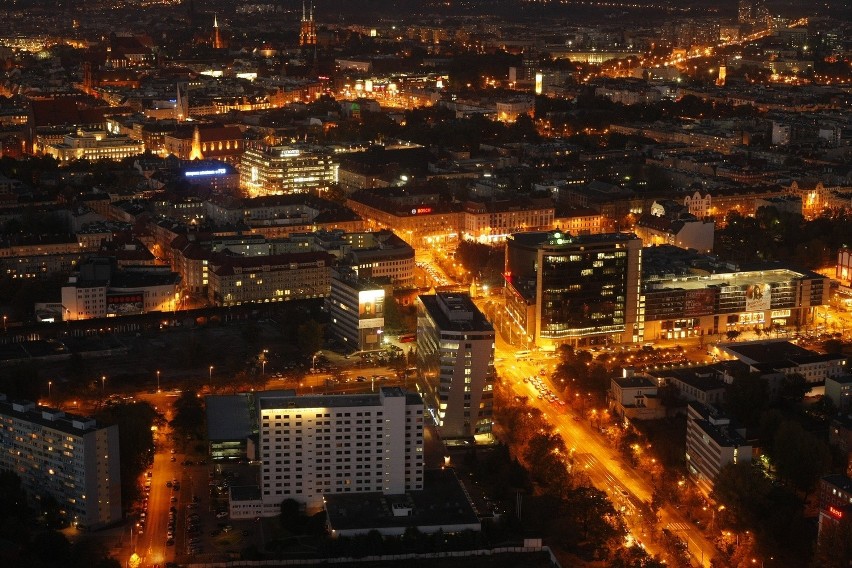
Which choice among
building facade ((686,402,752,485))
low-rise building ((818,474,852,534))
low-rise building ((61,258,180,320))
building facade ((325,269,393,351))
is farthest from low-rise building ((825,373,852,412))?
low-rise building ((61,258,180,320))

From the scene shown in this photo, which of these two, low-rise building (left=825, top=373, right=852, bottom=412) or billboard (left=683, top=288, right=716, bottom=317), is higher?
billboard (left=683, top=288, right=716, bottom=317)

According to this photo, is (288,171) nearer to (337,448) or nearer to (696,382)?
(696,382)

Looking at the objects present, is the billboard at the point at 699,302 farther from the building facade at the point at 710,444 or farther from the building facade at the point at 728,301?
the building facade at the point at 710,444

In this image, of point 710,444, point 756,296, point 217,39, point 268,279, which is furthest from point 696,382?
point 217,39

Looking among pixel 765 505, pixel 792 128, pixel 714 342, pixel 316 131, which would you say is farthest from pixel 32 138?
pixel 765 505

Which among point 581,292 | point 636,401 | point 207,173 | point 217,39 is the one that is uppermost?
point 217,39

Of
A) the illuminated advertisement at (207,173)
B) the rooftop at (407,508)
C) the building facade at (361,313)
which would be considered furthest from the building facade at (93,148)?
the rooftop at (407,508)

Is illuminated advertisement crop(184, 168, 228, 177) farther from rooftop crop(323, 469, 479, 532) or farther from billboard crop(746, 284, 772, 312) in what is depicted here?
rooftop crop(323, 469, 479, 532)
